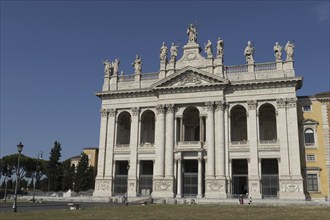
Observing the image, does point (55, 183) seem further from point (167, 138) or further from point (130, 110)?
point (167, 138)

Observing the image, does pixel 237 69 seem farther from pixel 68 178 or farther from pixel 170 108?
pixel 68 178

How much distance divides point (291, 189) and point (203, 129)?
47.8ft

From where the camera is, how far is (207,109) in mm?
51844

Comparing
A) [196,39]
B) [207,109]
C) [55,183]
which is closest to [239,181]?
[207,109]

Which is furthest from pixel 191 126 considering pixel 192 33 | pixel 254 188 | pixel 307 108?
pixel 307 108

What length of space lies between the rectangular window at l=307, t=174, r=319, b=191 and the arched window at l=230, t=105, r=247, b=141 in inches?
420

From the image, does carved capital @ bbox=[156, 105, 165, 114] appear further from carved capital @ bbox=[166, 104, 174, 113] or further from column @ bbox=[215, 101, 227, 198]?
column @ bbox=[215, 101, 227, 198]

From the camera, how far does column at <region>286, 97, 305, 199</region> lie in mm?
45719

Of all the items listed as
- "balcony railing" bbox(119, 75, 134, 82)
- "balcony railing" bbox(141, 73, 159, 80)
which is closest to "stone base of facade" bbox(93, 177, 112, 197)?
"balcony railing" bbox(119, 75, 134, 82)

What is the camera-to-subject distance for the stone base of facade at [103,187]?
179 feet

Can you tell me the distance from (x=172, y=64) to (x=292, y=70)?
694 inches

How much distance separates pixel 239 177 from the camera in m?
51.7

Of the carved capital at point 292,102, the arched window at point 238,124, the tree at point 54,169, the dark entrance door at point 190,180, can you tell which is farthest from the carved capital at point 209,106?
the tree at point 54,169

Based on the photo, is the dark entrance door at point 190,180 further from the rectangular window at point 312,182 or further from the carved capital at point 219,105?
the rectangular window at point 312,182
